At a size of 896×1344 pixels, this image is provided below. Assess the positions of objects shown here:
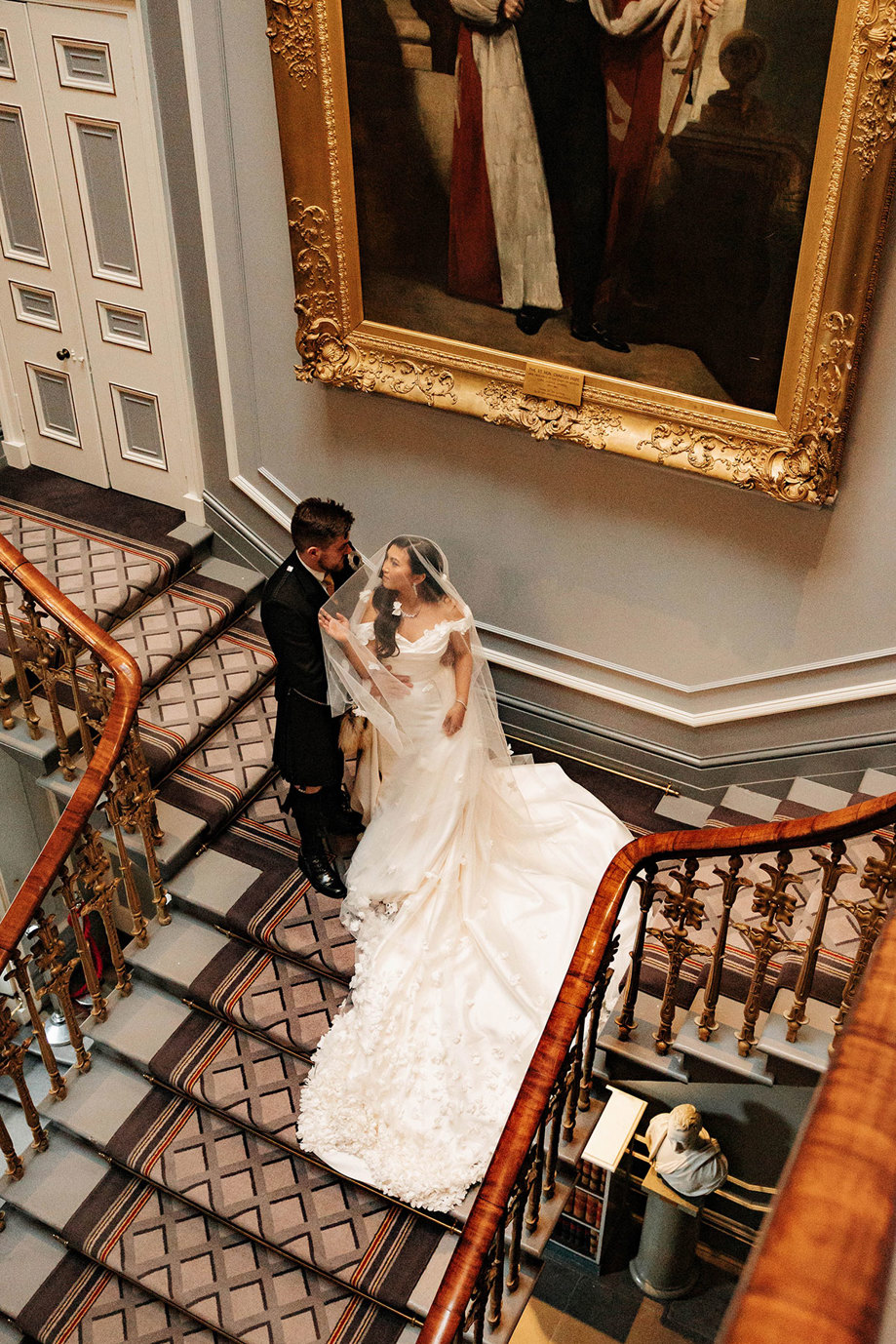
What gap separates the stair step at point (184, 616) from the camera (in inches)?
228

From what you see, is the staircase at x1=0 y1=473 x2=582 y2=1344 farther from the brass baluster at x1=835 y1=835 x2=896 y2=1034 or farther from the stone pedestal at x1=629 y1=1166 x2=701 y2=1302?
the stone pedestal at x1=629 y1=1166 x2=701 y2=1302

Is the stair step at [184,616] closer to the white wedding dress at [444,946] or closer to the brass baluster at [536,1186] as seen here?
the white wedding dress at [444,946]

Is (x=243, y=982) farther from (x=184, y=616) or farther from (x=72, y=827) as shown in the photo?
(x=184, y=616)

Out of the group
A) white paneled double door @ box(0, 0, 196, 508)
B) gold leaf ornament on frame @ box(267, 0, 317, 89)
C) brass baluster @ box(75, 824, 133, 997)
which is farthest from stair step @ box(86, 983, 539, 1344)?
gold leaf ornament on frame @ box(267, 0, 317, 89)

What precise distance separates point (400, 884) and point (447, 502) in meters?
1.89

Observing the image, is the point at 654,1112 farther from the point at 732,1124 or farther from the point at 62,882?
the point at 62,882

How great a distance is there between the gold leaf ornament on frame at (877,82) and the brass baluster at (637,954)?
2432 mm

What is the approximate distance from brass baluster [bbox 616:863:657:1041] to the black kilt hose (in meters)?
1.63

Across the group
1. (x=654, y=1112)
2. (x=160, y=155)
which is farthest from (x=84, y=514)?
(x=654, y=1112)

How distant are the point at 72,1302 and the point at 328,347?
4.10 metres

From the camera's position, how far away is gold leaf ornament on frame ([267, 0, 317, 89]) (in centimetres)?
450

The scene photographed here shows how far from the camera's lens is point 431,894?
4555 mm

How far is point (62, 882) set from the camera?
13.1 ft

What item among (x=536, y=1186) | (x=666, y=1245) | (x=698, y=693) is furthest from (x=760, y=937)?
(x=666, y=1245)
